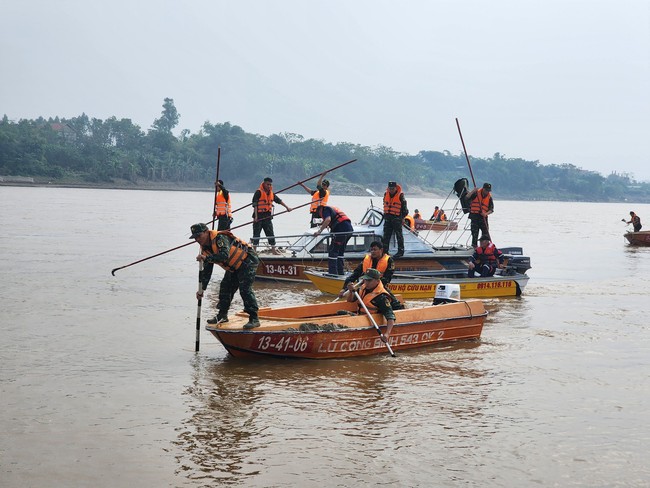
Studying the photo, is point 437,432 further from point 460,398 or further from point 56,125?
point 56,125

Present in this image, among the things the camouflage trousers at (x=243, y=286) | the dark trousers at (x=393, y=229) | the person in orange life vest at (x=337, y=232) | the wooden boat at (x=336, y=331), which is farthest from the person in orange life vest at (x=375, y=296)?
the dark trousers at (x=393, y=229)

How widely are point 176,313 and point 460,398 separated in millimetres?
6814

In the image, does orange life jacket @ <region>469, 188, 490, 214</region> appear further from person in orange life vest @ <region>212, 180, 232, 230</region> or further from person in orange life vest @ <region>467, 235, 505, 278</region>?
person in orange life vest @ <region>212, 180, 232, 230</region>

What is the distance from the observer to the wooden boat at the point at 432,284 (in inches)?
693

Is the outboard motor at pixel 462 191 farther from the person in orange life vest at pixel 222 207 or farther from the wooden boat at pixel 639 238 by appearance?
the wooden boat at pixel 639 238

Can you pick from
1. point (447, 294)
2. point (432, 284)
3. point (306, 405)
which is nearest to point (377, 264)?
point (447, 294)

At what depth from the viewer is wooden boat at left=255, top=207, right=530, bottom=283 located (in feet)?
64.5

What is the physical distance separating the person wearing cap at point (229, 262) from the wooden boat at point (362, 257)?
310 inches

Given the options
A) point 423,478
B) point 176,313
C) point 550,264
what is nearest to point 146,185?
point 550,264

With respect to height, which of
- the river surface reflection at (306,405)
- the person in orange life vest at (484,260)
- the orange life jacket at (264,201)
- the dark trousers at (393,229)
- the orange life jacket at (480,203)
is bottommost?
the river surface reflection at (306,405)

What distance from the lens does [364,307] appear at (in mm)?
11758

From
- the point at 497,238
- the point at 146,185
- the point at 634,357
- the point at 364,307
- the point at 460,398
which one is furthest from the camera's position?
the point at 146,185

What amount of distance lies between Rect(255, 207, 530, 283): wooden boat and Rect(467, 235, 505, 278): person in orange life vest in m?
1.63

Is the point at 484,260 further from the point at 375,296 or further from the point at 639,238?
the point at 639,238
